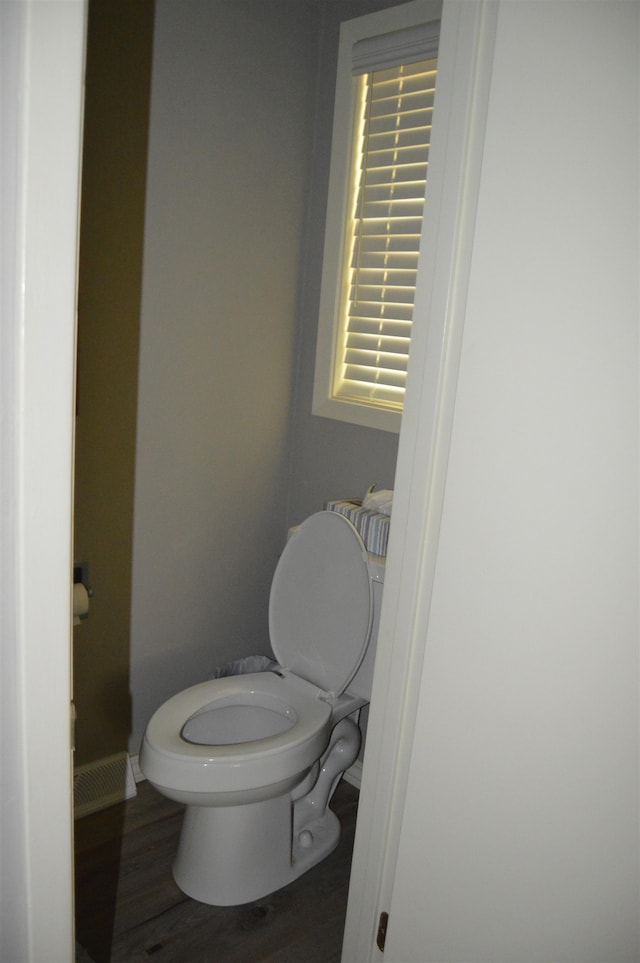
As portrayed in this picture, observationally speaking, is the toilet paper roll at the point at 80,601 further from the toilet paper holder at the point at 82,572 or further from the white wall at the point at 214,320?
the white wall at the point at 214,320

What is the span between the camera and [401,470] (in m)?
1.00

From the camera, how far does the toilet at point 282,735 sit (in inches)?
67.9

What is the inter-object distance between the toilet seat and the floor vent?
42 centimetres

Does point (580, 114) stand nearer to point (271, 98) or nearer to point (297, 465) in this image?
point (271, 98)

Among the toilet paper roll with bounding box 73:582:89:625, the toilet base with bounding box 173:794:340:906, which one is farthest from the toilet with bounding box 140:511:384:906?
the toilet paper roll with bounding box 73:582:89:625

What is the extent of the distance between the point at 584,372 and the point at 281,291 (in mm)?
1698

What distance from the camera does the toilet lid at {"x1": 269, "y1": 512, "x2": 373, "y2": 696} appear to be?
6.27ft

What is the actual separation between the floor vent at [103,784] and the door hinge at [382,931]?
4.07 feet

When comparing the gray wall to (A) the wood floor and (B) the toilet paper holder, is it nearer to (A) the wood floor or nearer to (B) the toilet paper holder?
(B) the toilet paper holder

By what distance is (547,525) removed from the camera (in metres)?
0.81

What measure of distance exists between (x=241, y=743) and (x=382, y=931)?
0.81 meters

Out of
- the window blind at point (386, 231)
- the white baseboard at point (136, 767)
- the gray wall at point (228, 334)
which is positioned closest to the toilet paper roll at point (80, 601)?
the gray wall at point (228, 334)

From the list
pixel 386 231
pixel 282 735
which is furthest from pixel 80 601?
pixel 386 231

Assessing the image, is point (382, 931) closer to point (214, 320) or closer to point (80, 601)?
point (80, 601)
